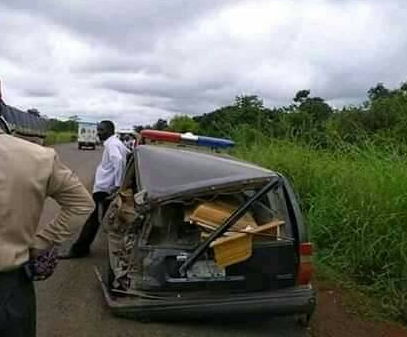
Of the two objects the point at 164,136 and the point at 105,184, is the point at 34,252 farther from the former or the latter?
the point at 164,136

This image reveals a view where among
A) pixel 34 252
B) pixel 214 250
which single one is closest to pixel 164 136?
pixel 214 250

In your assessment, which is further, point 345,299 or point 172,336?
point 345,299

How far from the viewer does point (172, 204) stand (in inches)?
192

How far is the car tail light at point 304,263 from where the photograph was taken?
15.3 feet

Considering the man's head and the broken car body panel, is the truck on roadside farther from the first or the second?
the broken car body panel

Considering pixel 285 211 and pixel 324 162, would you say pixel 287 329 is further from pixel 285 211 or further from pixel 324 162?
pixel 324 162

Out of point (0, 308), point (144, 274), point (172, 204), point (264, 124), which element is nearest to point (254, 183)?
point (172, 204)

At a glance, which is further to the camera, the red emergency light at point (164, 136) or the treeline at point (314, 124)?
the treeline at point (314, 124)

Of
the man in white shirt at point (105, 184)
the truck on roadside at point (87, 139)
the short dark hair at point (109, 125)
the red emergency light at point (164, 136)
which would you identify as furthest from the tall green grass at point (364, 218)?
the truck on roadside at point (87, 139)

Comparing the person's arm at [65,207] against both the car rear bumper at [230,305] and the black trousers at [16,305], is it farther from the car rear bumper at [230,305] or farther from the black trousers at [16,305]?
the car rear bumper at [230,305]

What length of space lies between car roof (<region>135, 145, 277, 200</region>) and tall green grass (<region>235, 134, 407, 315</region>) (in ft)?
7.38

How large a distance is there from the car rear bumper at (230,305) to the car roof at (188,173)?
2.77 feet

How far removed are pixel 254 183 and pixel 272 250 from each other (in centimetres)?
54

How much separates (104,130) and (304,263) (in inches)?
153
